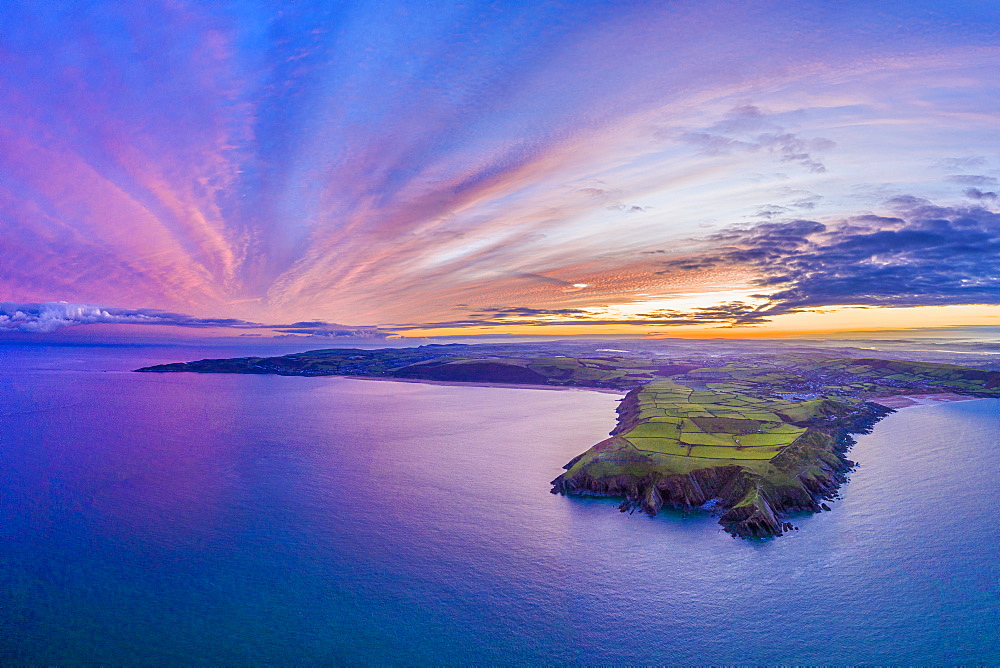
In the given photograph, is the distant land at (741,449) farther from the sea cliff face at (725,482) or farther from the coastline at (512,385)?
the coastline at (512,385)

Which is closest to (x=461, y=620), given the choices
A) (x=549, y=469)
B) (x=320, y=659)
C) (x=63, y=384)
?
(x=320, y=659)

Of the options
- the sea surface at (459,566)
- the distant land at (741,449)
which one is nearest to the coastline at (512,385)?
the distant land at (741,449)

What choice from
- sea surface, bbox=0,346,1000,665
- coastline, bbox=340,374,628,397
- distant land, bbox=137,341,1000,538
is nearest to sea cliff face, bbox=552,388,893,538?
distant land, bbox=137,341,1000,538

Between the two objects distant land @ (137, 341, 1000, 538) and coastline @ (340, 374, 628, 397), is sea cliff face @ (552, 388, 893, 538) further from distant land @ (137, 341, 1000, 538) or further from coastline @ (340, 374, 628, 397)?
coastline @ (340, 374, 628, 397)

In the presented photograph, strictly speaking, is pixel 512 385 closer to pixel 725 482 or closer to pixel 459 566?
pixel 725 482

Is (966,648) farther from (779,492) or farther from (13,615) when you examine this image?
(13,615)
